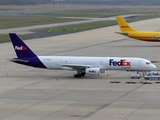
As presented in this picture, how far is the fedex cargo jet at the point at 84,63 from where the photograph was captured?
185ft

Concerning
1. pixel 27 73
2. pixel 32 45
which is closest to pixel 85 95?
pixel 27 73

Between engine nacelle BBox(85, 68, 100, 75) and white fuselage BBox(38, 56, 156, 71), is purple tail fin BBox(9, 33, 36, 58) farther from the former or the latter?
engine nacelle BBox(85, 68, 100, 75)

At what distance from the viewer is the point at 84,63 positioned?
5731 cm

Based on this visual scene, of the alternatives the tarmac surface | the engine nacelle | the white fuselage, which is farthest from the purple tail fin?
the engine nacelle

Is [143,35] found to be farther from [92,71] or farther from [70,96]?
[70,96]

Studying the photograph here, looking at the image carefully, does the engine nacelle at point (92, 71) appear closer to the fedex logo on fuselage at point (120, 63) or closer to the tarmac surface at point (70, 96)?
the tarmac surface at point (70, 96)

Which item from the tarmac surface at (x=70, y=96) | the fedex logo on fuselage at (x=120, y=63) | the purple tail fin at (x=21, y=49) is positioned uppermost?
the purple tail fin at (x=21, y=49)

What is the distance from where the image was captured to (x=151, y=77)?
55062 mm

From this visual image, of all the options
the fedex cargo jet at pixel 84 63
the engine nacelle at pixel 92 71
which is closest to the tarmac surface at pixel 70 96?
the engine nacelle at pixel 92 71

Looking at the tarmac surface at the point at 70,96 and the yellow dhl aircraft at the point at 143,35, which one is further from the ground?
the yellow dhl aircraft at the point at 143,35

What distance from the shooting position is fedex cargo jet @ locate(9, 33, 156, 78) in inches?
2219

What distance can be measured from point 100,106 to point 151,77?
16.2 m

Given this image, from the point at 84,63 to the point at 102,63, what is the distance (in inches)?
97.7

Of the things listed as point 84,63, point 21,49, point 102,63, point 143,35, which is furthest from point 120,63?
point 143,35
